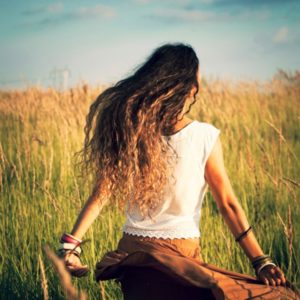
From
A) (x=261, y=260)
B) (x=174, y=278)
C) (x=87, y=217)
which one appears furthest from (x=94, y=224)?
(x=174, y=278)

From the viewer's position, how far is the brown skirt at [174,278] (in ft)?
5.06

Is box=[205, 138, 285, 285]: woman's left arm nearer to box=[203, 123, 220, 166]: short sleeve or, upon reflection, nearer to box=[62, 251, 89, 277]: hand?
box=[203, 123, 220, 166]: short sleeve

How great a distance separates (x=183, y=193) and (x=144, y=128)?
271 millimetres

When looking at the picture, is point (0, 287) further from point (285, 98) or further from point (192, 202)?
point (285, 98)

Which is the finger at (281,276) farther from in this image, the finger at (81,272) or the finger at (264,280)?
the finger at (81,272)

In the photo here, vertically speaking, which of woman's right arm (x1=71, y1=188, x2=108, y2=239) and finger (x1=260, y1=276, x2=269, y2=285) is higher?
woman's right arm (x1=71, y1=188, x2=108, y2=239)

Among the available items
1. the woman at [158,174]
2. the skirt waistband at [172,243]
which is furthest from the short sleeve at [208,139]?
the skirt waistband at [172,243]

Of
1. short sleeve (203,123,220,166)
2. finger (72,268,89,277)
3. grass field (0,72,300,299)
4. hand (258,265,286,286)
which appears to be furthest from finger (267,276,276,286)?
finger (72,268,89,277)

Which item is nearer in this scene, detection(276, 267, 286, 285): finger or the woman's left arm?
detection(276, 267, 286, 285): finger

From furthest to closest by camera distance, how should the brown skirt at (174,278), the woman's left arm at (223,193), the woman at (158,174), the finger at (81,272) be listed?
the woman's left arm at (223,193) < the woman at (158,174) < the finger at (81,272) < the brown skirt at (174,278)

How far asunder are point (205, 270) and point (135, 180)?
502 mm

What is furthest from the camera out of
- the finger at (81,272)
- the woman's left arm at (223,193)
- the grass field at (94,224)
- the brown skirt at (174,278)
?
the grass field at (94,224)

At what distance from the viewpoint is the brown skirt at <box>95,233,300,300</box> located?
154 centimetres

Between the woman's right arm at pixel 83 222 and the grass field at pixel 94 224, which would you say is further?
the grass field at pixel 94 224
